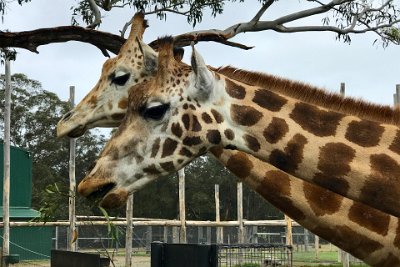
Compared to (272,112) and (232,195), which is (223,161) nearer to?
(272,112)

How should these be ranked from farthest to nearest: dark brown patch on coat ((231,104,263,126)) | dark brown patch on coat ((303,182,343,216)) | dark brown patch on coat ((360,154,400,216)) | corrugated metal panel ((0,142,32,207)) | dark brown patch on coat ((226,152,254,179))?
corrugated metal panel ((0,142,32,207)), dark brown patch on coat ((226,152,254,179)), dark brown patch on coat ((303,182,343,216)), dark brown patch on coat ((231,104,263,126)), dark brown patch on coat ((360,154,400,216))

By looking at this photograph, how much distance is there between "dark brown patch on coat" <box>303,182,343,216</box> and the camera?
5012mm

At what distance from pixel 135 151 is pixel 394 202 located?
1521mm

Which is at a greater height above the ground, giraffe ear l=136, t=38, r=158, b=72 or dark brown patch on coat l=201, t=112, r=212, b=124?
giraffe ear l=136, t=38, r=158, b=72

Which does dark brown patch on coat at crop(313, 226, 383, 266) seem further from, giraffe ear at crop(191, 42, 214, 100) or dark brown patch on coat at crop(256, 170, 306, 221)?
giraffe ear at crop(191, 42, 214, 100)

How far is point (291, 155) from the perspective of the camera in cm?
423

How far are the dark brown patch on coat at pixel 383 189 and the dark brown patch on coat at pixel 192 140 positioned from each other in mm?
989

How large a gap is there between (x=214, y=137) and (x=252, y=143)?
0.74 ft

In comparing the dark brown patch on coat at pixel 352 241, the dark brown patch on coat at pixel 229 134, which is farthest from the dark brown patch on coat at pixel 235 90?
the dark brown patch on coat at pixel 352 241

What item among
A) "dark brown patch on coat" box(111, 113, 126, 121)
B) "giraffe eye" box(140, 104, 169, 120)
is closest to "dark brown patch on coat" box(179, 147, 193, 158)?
"giraffe eye" box(140, 104, 169, 120)

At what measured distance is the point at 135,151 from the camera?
4.31 meters

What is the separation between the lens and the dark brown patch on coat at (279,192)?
509cm

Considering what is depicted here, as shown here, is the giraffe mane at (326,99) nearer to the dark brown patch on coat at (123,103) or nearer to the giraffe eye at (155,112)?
the giraffe eye at (155,112)

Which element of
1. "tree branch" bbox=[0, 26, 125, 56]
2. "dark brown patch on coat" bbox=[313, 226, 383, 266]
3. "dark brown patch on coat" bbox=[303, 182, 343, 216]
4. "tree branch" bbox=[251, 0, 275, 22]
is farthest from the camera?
"tree branch" bbox=[251, 0, 275, 22]
